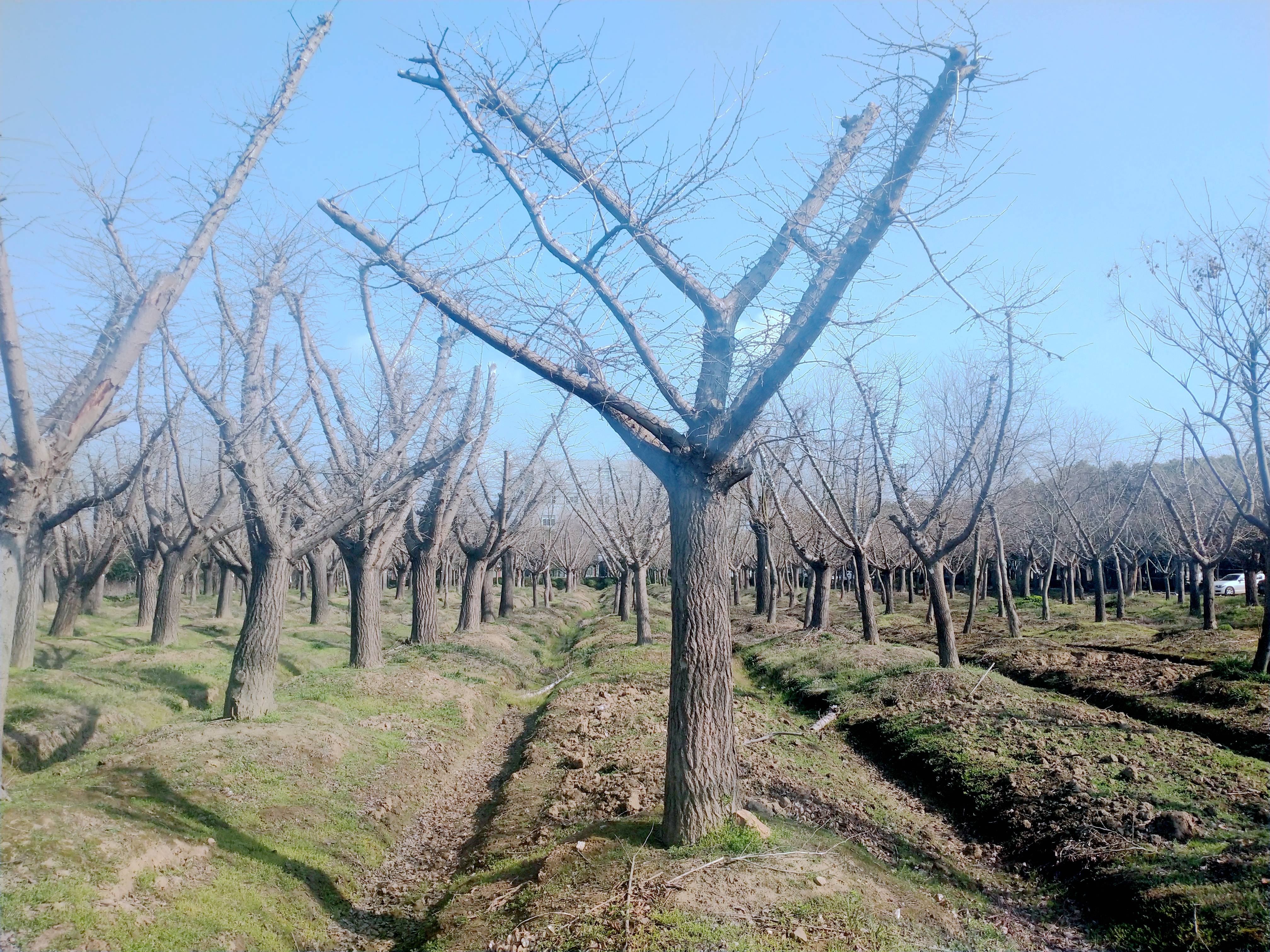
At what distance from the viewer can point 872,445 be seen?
16.7m

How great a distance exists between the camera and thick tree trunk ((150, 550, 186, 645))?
20.0m

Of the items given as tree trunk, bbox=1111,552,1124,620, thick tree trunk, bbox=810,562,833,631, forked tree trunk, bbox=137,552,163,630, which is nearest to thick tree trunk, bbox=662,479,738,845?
thick tree trunk, bbox=810,562,833,631

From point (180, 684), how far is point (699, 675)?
39.9 feet

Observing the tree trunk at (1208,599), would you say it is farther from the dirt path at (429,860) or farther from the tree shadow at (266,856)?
the tree shadow at (266,856)

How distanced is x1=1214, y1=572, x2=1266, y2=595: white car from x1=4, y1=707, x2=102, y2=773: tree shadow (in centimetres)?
4974

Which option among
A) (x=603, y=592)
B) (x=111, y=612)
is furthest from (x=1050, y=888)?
(x=603, y=592)

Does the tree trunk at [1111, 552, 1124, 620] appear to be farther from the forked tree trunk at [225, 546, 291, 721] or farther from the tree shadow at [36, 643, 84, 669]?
the tree shadow at [36, 643, 84, 669]

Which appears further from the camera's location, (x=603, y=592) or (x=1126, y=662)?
(x=603, y=592)

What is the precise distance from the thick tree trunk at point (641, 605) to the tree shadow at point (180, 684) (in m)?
10.4

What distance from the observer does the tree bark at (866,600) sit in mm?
19203

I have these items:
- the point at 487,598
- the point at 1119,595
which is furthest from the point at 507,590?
the point at 1119,595

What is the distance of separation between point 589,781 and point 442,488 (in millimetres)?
10992

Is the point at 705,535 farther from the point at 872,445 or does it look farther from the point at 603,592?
the point at 603,592

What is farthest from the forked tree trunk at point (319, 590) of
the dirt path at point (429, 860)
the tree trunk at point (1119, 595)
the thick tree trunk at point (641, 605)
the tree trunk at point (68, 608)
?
the tree trunk at point (1119, 595)
